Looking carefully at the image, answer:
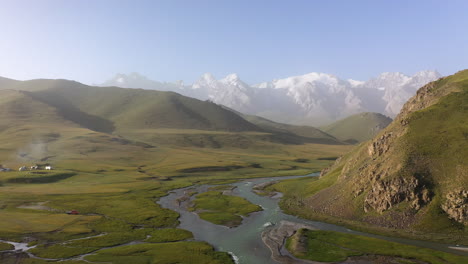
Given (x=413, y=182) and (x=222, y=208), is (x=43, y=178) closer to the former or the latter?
(x=222, y=208)

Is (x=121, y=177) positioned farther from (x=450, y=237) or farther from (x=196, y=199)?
(x=450, y=237)

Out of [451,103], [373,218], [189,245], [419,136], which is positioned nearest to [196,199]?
[189,245]

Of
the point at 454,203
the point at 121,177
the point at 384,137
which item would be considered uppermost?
the point at 384,137

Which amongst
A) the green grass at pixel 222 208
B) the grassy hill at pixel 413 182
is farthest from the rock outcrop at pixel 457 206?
the green grass at pixel 222 208

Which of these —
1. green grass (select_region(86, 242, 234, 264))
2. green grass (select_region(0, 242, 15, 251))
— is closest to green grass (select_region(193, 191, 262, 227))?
green grass (select_region(86, 242, 234, 264))

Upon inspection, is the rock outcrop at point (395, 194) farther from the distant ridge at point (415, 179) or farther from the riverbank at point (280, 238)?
the riverbank at point (280, 238)

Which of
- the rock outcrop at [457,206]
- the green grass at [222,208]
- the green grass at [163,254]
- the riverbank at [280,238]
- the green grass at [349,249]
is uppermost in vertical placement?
the rock outcrop at [457,206]

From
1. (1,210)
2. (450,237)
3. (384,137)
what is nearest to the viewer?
(450,237)

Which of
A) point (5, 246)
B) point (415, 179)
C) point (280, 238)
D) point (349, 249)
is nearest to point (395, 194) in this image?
point (415, 179)
